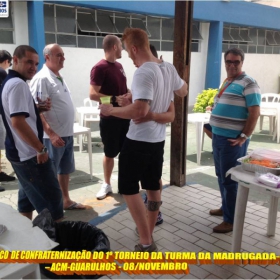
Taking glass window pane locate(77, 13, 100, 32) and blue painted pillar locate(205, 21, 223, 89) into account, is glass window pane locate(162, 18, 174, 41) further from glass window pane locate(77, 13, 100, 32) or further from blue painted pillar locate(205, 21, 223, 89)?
glass window pane locate(77, 13, 100, 32)

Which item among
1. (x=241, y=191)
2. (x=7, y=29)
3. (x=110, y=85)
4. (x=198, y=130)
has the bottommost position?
(x=198, y=130)

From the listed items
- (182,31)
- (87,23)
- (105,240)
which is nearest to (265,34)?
(87,23)

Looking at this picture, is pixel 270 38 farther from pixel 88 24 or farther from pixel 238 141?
pixel 238 141

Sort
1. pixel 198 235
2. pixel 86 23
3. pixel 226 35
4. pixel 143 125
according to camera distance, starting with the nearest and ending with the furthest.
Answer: pixel 143 125
pixel 198 235
pixel 86 23
pixel 226 35

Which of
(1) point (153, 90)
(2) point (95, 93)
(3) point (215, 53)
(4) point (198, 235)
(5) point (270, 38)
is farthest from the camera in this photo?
(5) point (270, 38)

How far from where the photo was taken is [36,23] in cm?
720

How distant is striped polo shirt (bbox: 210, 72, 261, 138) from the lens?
8.44 feet

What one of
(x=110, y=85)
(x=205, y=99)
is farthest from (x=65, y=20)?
(x=110, y=85)

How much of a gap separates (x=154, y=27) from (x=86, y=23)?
8.79ft

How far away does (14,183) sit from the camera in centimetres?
428

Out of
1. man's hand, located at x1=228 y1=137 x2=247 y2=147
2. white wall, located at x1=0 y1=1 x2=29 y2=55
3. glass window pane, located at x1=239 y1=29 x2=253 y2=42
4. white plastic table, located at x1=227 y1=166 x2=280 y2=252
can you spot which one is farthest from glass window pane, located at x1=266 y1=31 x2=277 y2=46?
white plastic table, located at x1=227 y1=166 x2=280 y2=252

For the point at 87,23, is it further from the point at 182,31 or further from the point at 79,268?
the point at 79,268

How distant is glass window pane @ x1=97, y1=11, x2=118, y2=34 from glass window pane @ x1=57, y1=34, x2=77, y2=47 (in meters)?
0.96

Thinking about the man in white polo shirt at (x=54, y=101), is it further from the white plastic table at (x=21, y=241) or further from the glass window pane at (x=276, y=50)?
the glass window pane at (x=276, y=50)
